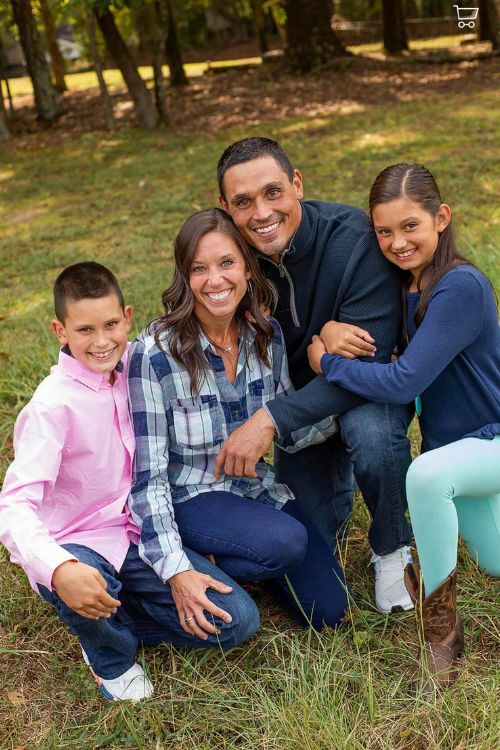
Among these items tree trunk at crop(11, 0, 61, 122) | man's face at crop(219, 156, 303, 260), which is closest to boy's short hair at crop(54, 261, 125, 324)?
man's face at crop(219, 156, 303, 260)

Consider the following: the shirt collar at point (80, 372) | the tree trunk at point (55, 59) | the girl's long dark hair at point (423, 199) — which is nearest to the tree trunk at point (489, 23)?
the tree trunk at point (55, 59)

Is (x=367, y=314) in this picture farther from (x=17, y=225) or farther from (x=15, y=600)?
(x=17, y=225)

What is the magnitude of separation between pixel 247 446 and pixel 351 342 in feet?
1.68

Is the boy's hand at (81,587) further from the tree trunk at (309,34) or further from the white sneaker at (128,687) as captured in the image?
the tree trunk at (309,34)

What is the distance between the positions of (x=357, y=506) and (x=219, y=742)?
4.37ft

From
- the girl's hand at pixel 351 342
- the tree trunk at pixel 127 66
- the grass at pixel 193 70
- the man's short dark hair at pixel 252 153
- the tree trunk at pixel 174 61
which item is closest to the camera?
the girl's hand at pixel 351 342

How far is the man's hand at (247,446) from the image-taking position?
2832mm

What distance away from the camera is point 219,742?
8.00 feet

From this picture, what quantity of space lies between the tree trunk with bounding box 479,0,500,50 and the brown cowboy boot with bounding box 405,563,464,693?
14869mm

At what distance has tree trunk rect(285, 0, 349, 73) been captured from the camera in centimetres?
1609

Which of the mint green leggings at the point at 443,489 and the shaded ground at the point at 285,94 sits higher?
the shaded ground at the point at 285,94

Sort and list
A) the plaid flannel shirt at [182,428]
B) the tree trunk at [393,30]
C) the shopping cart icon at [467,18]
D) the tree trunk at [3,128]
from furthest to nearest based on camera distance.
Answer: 1. the tree trunk at [393,30]
2. the tree trunk at [3,128]
3. the shopping cart icon at [467,18]
4. the plaid flannel shirt at [182,428]

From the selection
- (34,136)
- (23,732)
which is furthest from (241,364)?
(34,136)

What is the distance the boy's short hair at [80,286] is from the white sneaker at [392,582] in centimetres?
134
